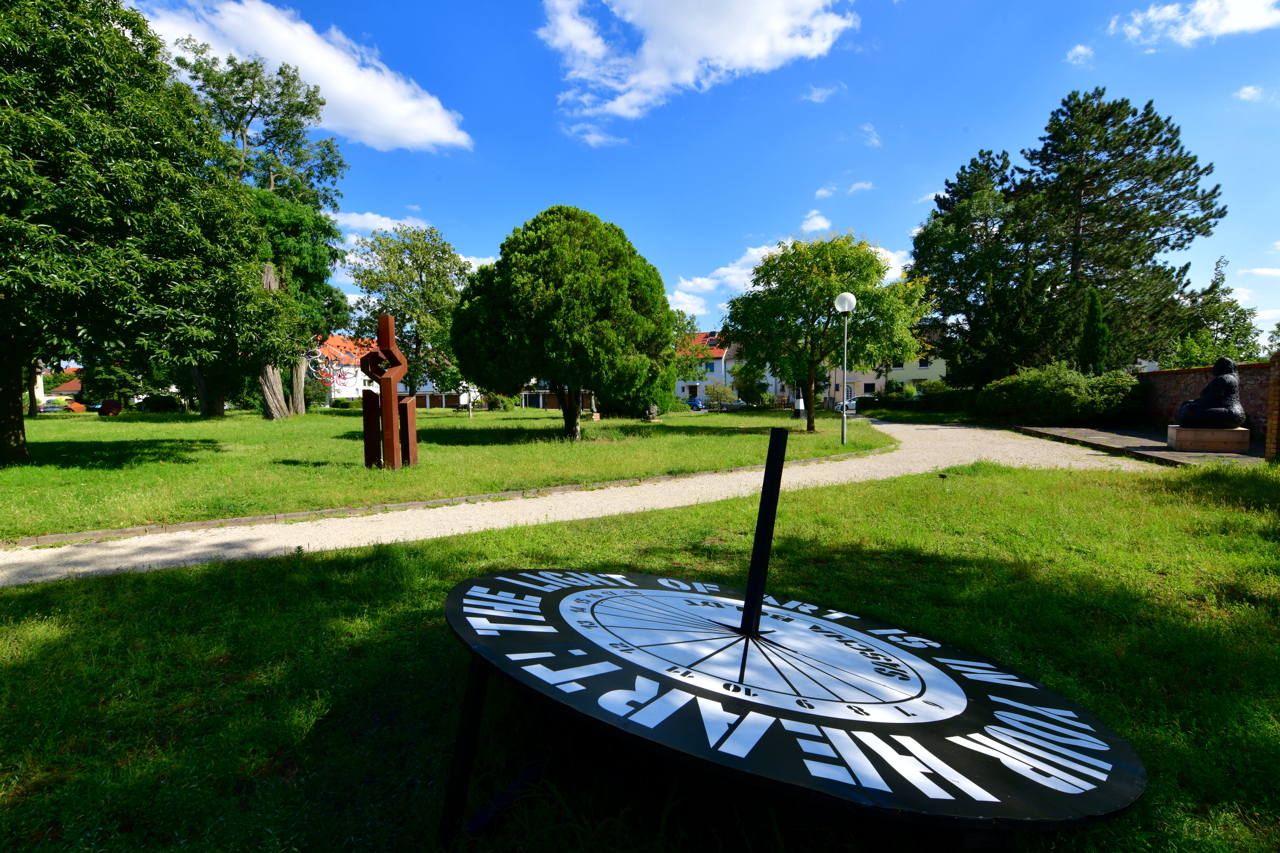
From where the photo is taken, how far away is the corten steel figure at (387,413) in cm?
1039

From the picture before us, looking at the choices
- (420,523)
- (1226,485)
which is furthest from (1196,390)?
(420,523)

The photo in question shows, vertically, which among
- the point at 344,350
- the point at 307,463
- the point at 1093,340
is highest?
the point at 344,350

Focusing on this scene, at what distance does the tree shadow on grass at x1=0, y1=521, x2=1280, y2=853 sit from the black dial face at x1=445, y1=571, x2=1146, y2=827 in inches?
9.7

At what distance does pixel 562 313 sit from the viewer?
47.9 ft

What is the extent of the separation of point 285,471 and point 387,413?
191 centimetres

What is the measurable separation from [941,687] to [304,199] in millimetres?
35376

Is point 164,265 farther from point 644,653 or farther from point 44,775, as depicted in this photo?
point 644,653

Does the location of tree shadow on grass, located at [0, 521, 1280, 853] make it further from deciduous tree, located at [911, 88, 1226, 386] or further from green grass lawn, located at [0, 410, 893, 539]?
deciduous tree, located at [911, 88, 1226, 386]

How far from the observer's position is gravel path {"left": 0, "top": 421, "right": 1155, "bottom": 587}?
5.15 m

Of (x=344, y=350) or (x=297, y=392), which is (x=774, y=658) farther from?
(x=344, y=350)

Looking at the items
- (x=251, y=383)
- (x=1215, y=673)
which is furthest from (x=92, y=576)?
(x=251, y=383)

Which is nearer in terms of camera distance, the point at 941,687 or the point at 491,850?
the point at 491,850

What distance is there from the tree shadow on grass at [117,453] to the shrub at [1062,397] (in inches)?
1016

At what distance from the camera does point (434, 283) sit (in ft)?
107
